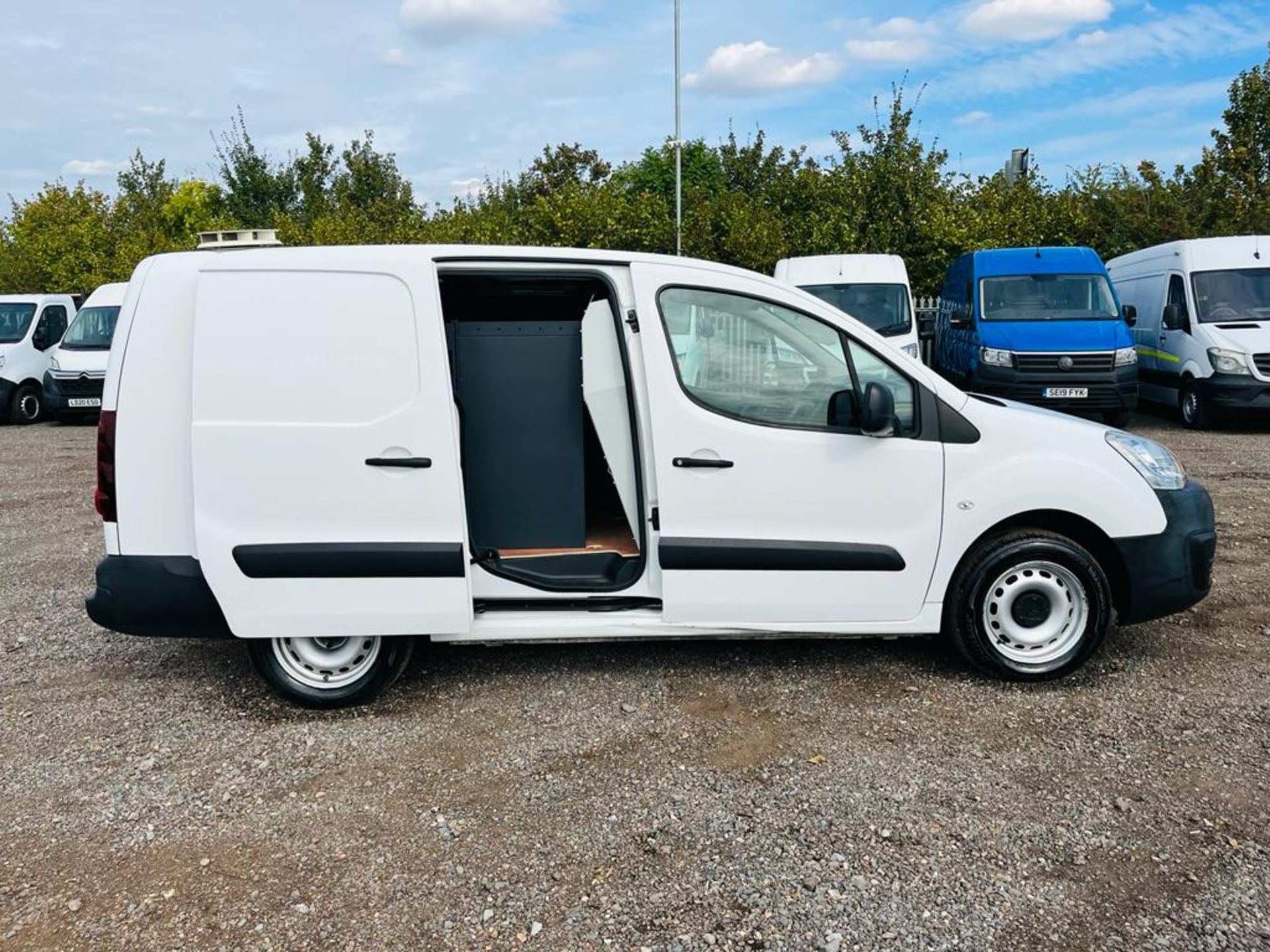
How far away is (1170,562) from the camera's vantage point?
14.0 ft

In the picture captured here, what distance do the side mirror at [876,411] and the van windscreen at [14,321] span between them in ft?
53.6

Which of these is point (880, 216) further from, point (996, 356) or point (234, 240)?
point (234, 240)

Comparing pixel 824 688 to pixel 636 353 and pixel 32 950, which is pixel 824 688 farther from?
pixel 32 950

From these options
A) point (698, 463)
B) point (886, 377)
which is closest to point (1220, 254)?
point (886, 377)

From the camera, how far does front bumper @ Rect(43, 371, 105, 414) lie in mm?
15227

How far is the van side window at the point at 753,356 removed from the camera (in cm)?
412

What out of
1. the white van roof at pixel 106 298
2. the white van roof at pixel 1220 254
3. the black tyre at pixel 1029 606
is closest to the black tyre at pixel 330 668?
the black tyre at pixel 1029 606

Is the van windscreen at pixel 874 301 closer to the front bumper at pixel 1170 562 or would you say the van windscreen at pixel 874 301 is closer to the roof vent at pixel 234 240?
the front bumper at pixel 1170 562

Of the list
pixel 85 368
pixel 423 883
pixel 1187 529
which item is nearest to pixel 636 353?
pixel 423 883

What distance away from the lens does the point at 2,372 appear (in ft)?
52.3

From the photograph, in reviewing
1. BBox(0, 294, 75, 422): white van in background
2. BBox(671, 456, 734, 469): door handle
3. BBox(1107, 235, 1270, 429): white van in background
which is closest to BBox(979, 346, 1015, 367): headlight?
BBox(1107, 235, 1270, 429): white van in background

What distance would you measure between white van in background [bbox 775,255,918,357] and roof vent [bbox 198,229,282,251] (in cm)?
910

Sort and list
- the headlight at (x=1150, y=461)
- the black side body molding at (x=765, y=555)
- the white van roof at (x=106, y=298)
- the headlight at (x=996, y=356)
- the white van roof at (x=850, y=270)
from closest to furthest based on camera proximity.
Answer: the black side body molding at (x=765, y=555)
the headlight at (x=1150, y=461)
the headlight at (x=996, y=356)
the white van roof at (x=850, y=270)
the white van roof at (x=106, y=298)

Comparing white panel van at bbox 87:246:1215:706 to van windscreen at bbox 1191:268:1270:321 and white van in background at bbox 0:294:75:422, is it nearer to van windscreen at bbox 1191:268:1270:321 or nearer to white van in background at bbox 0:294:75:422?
van windscreen at bbox 1191:268:1270:321
